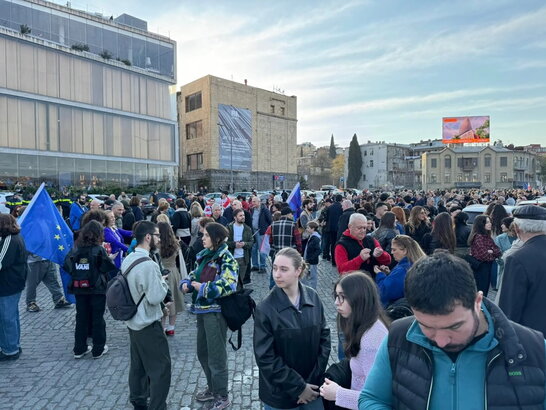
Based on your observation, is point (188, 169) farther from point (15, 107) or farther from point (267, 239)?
point (267, 239)

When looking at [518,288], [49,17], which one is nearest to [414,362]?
[518,288]

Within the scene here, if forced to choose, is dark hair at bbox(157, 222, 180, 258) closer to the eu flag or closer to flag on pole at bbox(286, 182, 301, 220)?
the eu flag

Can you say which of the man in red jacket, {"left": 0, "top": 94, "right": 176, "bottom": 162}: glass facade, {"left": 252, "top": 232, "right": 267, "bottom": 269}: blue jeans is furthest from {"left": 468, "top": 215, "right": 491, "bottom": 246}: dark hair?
{"left": 0, "top": 94, "right": 176, "bottom": 162}: glass facade

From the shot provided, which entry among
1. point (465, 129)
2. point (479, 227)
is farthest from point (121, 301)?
point (465, 129)

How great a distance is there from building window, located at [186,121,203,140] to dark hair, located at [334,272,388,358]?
5399cm

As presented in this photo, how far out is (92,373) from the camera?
5.34 metres

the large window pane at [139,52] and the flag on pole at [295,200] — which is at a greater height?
the large window pane at [139,52]

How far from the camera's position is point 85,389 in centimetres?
491

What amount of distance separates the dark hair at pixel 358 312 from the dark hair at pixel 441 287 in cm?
129

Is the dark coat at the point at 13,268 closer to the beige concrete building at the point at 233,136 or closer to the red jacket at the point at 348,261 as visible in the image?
the red jacket at the point at 348,261

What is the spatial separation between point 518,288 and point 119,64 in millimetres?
46656

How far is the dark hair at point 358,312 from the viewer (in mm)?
2850

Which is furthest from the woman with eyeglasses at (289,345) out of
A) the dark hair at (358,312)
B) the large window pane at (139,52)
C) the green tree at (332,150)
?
the green tree at (332,150)

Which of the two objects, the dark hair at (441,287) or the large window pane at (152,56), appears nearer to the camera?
the dark hair at (441,287)
